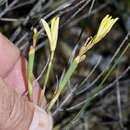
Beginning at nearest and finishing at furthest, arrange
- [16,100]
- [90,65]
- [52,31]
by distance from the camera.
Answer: [52,31] < [16,100] < [90,65]

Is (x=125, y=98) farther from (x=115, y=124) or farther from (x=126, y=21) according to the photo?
(x=126, y=21)

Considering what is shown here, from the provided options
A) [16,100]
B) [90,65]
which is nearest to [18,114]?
[16,100]

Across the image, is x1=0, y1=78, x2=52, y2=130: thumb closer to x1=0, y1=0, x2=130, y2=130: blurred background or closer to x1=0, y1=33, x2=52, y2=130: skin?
x1=0, y1=33, x2=52, y2=130: skin

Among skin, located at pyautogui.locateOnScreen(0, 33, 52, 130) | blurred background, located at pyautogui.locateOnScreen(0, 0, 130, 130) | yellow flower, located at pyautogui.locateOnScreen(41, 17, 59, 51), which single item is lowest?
blurred background, located at pyautogui.locateOnScreen(0, 0, 130, 130)

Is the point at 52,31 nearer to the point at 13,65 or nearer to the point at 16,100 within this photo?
the point at 16,100

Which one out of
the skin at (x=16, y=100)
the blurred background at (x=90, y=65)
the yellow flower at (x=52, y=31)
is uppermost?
the yellow flower at (x=52, y=31)

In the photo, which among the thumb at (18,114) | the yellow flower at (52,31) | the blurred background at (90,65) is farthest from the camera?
the blurred background at (90,65)

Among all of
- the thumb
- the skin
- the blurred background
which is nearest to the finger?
the skin

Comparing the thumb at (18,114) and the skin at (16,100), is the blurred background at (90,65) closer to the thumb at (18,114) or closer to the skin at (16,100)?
the skin at (16,100)

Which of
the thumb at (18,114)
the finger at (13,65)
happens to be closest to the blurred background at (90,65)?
the finger at (13,65)
